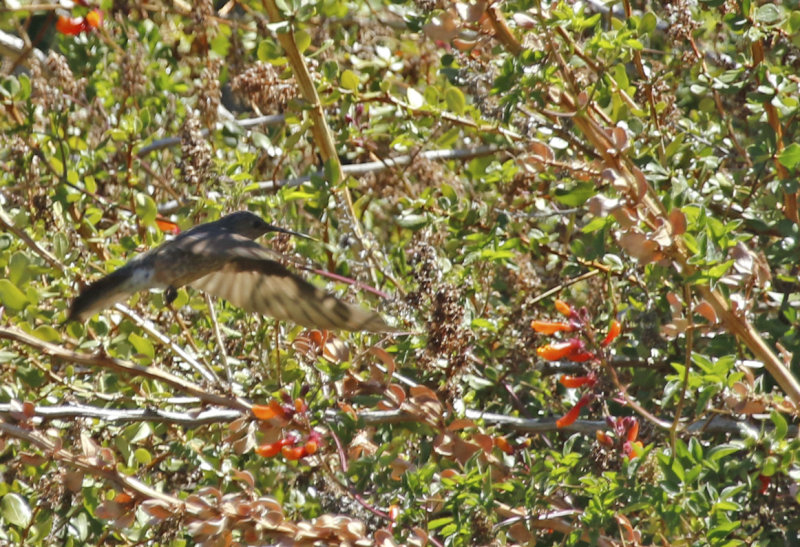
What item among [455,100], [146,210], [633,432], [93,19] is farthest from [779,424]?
[93,19]

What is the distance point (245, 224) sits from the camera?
8.91 feet

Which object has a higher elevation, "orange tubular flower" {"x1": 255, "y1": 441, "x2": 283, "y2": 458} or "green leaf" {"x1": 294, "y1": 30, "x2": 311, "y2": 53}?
"green leaf" {"x1": 294, "y1": 30, "x2": 311, "y2": 53}

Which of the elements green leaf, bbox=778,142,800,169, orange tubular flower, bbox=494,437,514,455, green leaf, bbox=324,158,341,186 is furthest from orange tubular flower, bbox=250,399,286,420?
green leaf, bbox=778,142,800,169

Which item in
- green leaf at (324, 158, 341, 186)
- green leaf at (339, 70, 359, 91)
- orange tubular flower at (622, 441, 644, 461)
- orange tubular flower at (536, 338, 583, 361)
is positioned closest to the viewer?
orange tubular flower at (622, 441, 644, 461)

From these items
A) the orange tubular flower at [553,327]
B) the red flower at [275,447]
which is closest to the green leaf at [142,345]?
the red flower at [275,447]

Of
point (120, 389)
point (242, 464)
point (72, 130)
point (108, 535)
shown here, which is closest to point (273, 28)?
point (120, 389)

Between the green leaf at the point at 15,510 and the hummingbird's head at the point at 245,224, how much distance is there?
84cm

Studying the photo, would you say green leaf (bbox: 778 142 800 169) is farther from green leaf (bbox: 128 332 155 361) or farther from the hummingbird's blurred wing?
green leaf (bbox: 128 332 155 361)

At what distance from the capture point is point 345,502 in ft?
6.68

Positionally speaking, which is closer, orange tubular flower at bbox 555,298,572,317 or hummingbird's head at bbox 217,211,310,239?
orange tubular flower at bbox 555,298,572,317

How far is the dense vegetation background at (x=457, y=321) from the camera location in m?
1.95

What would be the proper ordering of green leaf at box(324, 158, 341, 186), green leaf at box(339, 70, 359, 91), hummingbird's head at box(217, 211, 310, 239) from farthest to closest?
hummingbird's head at box(217, 211, 310, 239) < green leaf at box(339, 70, 359, 91) < green leaf at box(324, 158, 341, 186)

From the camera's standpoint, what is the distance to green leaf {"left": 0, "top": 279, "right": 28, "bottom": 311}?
219 centimetres

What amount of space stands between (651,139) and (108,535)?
1617 millimetres
